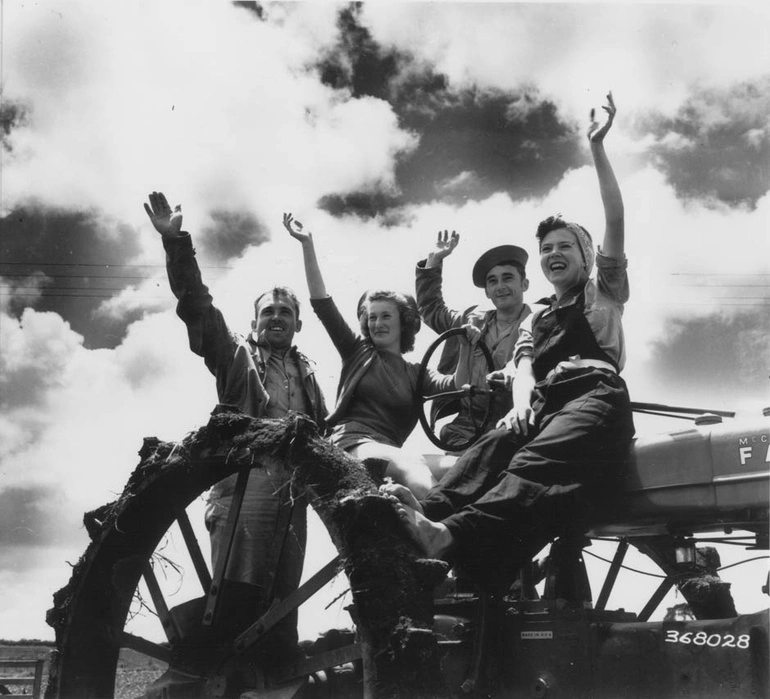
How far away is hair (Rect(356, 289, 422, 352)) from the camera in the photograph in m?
5.67

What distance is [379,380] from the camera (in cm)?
534

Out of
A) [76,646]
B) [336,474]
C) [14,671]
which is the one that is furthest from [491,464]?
[14,671]

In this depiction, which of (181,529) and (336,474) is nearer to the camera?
(336,474)

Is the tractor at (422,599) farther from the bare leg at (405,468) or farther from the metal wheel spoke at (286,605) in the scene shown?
the bare leg at (405,468)

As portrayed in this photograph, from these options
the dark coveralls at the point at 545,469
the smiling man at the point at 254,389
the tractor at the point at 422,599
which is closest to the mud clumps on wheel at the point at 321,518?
the tractor at the point at 422,599

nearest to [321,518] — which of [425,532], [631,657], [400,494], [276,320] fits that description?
[400,494]

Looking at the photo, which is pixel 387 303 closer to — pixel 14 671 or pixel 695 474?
pixel 695 474

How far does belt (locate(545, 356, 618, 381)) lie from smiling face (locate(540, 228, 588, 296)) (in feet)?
1.50

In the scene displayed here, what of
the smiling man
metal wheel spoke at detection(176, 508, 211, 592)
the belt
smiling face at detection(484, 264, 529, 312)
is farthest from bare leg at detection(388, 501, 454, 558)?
smiling face at detection(484, 264, 529, 312)

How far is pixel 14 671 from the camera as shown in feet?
97.5

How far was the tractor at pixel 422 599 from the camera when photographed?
11.5 ft

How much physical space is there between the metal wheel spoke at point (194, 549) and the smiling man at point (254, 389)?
8 cm

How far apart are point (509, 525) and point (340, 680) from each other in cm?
173

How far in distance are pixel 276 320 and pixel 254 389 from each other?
653 millimetres
